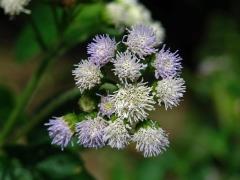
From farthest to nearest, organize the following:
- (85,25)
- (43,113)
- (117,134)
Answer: (85,25) < (43,113) < (117,134)

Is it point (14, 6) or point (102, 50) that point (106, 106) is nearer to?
point (102, 50)

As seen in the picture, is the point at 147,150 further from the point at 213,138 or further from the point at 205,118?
the point at 205,118

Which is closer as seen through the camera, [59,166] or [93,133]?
[93,133]

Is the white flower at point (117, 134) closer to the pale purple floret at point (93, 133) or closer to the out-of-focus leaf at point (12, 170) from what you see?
the pale purple floret at point (93, 133)

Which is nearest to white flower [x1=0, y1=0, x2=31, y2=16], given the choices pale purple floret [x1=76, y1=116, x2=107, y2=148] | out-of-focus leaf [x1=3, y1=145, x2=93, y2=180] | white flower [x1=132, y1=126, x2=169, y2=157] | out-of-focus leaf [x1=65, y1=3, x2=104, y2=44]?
out-of-focus leaf [x1=65, y1=3, x2=104, y2=44]

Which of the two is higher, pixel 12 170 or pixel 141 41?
pixel 141 41

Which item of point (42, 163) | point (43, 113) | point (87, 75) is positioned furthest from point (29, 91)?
point (87, 75)

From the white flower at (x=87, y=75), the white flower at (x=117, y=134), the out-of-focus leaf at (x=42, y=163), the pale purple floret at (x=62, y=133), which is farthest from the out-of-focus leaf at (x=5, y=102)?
the white flower at (x=117, y=134)

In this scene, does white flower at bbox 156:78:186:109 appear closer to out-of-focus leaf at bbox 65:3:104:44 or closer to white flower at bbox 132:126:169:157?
white flower at bbox 132:126:169:157
